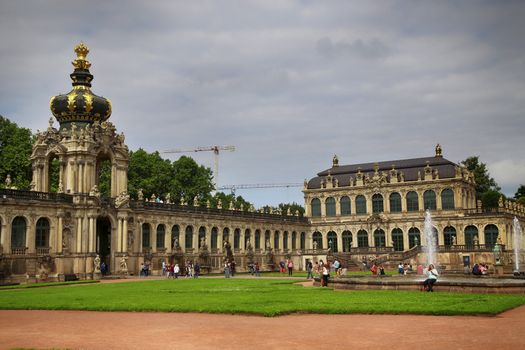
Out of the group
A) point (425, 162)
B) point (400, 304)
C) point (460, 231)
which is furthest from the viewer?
point (425, 162)

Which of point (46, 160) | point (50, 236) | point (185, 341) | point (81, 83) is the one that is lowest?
point (185, 341)

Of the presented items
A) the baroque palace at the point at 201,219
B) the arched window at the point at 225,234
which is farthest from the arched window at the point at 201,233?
the arched window at the point at 225,234

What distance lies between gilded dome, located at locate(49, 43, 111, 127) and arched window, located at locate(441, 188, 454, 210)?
168 ft

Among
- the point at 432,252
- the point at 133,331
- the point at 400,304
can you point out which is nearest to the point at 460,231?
the point at 432,252

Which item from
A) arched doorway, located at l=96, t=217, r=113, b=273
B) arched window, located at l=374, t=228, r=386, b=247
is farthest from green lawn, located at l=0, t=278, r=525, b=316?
arched window, located at l=374, t=228, r=386, b=247

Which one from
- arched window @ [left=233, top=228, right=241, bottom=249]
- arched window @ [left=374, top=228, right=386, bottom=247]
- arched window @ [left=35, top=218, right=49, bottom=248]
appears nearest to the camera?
arched window @ [left=35, top=218, right=49, bottom=248]

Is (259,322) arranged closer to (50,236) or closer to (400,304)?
(400,304)

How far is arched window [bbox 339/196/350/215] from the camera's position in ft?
320

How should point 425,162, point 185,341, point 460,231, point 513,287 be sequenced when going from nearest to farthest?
1. point 185,341
2. point 513,287
3. point 460,231
4. point 425,162

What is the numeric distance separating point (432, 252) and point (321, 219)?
73.9ft

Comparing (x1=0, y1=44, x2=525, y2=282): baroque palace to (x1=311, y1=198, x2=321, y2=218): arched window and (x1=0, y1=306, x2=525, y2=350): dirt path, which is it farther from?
(x1=0, y1=306, x2=525, y2=350): dirt path

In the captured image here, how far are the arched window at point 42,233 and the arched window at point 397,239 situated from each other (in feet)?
181

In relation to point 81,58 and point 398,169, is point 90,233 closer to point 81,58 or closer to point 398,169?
point 81,58

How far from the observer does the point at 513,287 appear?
29.2m
